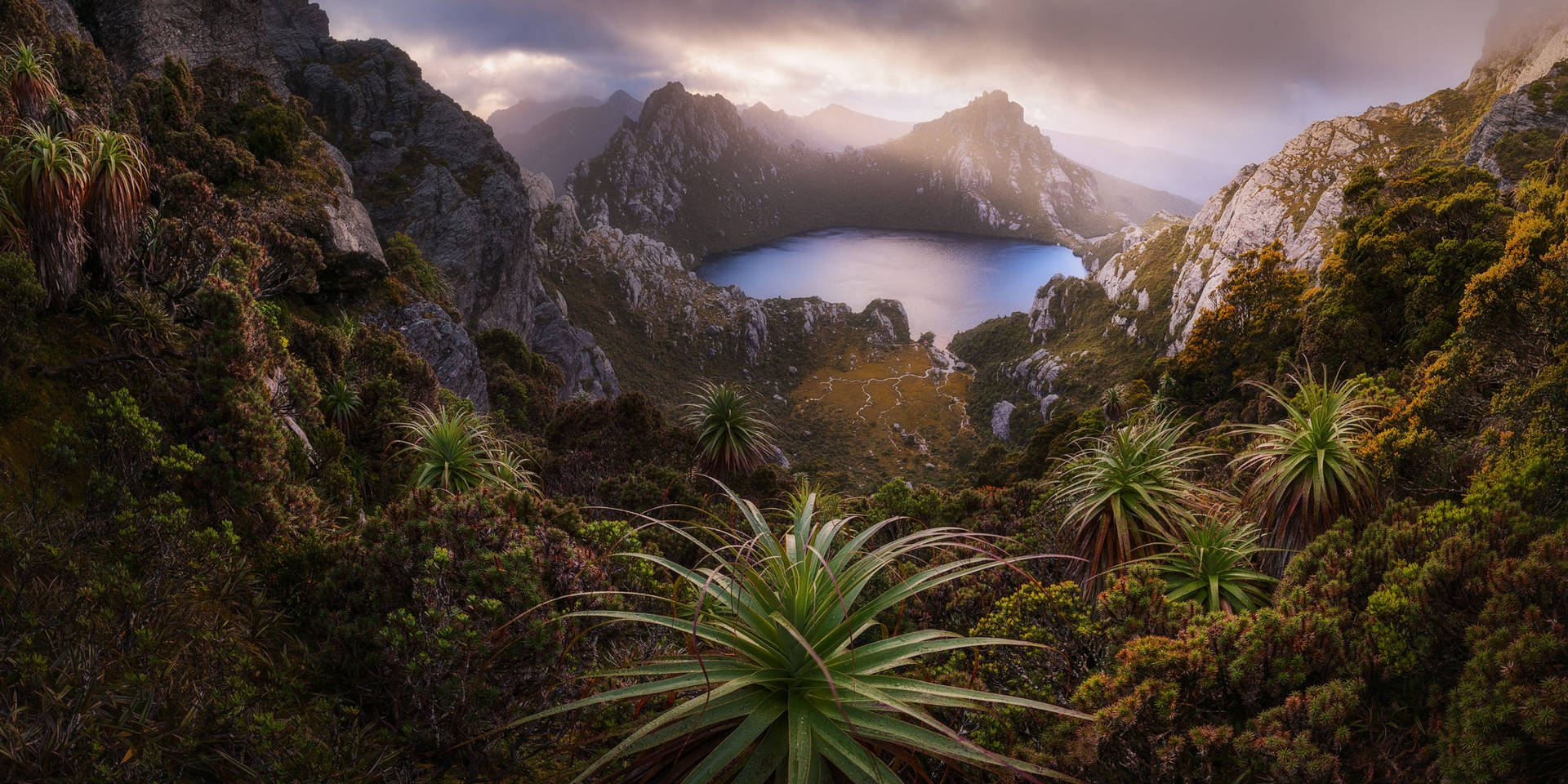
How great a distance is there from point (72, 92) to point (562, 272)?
8295 cm

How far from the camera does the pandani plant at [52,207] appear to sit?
15.9ft

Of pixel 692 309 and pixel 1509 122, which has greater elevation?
pixel 1509 122

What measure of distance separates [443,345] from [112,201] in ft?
61.8

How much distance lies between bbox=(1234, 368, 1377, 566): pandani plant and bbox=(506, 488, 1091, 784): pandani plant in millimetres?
5245

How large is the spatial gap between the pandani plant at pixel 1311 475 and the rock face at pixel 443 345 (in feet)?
70.8

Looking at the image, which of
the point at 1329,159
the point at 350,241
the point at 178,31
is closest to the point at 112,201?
the point at 350,241

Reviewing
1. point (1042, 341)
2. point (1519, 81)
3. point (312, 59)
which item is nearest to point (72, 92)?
point (312, 59)

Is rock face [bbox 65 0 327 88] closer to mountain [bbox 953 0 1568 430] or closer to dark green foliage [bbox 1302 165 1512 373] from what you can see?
dark green foliage [bbox 1302 165 1512 373]

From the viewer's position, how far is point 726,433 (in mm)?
14641

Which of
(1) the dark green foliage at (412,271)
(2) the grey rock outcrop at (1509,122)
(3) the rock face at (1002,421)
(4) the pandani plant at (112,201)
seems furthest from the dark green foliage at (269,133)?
(3) the rock face at (1002,421)

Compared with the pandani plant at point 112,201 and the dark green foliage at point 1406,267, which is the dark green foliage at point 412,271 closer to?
the pandani plant at point 112,201

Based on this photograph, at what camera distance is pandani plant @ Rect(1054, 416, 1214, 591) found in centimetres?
592

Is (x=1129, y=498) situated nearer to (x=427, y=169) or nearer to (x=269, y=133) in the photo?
(x=269, y=133)

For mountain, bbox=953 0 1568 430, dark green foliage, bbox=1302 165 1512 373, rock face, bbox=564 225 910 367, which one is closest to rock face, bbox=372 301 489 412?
dark green foliage, bbox=1302 165 1512 373
